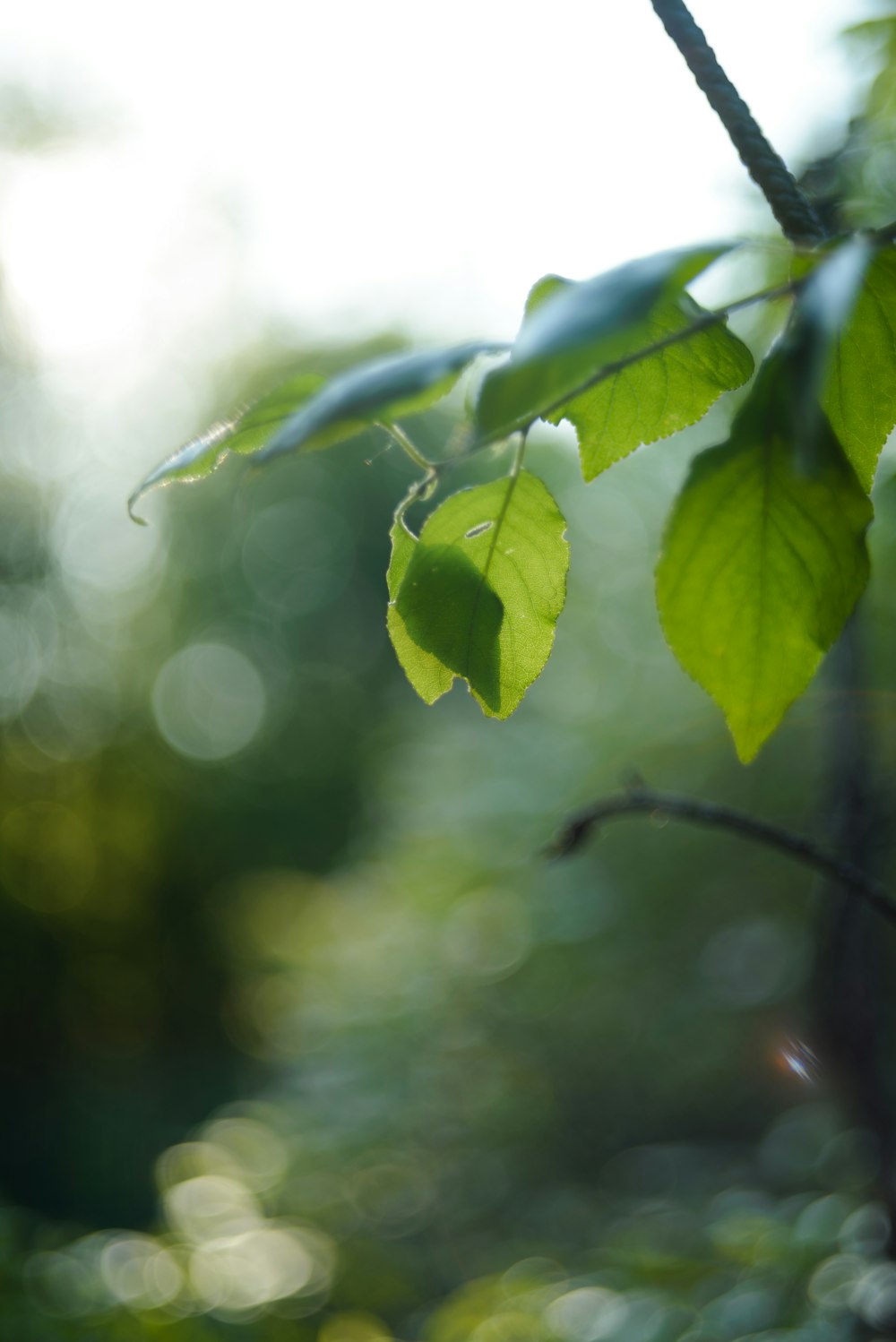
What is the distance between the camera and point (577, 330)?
143mm

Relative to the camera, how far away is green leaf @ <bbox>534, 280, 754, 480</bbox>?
10.1 inches

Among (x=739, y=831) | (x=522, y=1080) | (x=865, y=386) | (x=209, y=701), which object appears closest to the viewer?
(x=865, y=386)

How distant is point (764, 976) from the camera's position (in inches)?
69.0

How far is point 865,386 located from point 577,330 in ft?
0.47

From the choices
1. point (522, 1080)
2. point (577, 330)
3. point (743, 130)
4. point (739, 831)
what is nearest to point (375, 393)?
point (577, 330)

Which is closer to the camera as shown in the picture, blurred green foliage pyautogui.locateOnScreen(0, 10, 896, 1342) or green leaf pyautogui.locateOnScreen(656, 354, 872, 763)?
green leaf pyautogui.locateOnScreen(656, 354, 872, 763)

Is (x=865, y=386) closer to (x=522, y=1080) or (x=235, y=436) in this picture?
(x=235, y=436)

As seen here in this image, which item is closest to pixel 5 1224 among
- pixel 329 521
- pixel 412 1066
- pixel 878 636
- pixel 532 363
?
pixel 412 1066

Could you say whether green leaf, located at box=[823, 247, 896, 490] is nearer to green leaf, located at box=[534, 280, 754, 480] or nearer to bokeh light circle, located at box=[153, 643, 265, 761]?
green leaf, located at box=[534, 280, 754, 480]

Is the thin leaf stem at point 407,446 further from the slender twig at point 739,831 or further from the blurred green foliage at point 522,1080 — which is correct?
the slender twig at point 739,831

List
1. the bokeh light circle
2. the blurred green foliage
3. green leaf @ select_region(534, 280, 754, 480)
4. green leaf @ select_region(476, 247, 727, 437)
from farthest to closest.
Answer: the bokeh light circle
the blurred green foliage
green leaf @ select_region(534, 280, 754, 480)
green leaf @ select_region(476, 247, 727, 437)

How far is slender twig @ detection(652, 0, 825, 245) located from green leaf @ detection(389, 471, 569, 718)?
3.5 inches

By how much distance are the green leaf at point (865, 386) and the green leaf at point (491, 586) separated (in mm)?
80

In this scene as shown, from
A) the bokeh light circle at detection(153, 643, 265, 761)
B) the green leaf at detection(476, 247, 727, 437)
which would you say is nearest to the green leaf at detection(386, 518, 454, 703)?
the green leaf at detection(476, 247, 727, 437)
